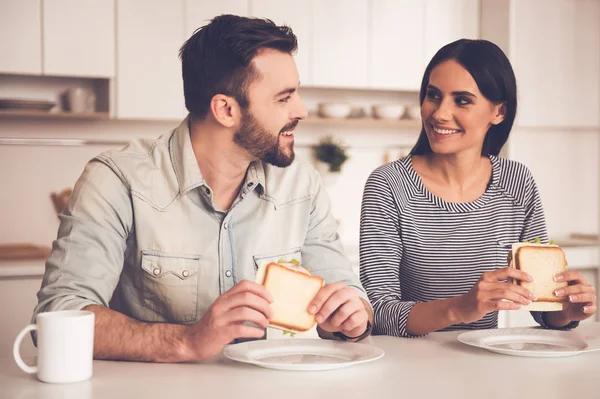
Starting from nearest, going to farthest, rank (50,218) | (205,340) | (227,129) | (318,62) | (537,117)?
(205,340) → (227,129) → (50,218) → (318,62) → (537,117)

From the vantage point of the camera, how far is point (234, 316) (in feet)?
4.68

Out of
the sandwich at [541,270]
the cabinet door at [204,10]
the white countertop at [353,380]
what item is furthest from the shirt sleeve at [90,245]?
the cabinet door at [204,10]

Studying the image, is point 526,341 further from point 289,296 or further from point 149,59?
point 149,59

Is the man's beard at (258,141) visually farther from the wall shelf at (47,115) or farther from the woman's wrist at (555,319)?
the wall shelf at (47,115)

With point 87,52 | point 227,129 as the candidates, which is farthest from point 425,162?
point 87,52

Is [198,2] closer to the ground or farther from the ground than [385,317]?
farther from the ground

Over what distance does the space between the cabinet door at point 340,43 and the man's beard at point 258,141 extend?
244 cm

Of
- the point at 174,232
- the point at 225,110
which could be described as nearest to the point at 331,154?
the point at 225,110

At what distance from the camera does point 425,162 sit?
229 cm

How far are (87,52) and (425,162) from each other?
7.08ft

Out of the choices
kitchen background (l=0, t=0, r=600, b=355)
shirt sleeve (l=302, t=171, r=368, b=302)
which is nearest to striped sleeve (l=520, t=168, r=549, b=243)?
shirt sleeve (l=302, t=171, r=368, b=302)

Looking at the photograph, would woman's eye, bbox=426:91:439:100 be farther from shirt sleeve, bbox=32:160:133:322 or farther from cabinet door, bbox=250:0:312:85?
cabinet door, bbox=250:0:312:85

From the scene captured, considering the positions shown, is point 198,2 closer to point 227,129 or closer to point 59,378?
point 227,129

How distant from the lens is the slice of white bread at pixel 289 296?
4.96 ft
